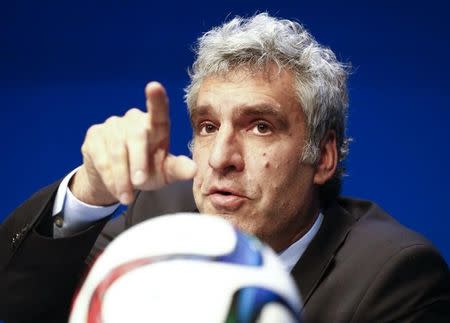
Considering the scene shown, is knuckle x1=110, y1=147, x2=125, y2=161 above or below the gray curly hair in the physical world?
below

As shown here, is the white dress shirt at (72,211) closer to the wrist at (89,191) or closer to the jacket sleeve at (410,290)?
the wrist at (89,191)

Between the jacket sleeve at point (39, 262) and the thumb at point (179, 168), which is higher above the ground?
the thumb at point (179, 168)

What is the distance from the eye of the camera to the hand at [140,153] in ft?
3.08

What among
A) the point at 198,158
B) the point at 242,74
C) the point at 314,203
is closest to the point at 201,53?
the point at 242,74

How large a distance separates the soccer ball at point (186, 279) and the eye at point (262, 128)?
600 millimetres

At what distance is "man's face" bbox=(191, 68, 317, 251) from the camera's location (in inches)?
52.7

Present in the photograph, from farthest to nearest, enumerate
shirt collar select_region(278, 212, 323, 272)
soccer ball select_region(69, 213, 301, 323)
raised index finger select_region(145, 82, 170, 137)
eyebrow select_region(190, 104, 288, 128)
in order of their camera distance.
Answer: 1. shirt collar select_region(278, 212, 323, 272)
2. eyebrow select_region(190, 104, 288, 128)
3. raised index finger select_region(145, 82, 170, 137)
4. soccer ball select_region(69, 213, 301, 323)

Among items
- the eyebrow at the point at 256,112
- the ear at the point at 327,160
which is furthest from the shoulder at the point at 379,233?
the eyebrow at the point at 256,112

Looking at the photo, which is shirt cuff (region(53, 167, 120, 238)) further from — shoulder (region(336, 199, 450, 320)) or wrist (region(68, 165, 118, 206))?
shoulder (region(336, 199, 450, 320))

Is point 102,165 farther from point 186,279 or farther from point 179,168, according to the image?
point 186,279

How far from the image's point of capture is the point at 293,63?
1.48 m

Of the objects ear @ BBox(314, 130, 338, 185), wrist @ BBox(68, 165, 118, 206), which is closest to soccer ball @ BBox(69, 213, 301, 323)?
wrist @ BBox(68, 165, 118, 206)

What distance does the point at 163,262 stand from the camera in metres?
Answer: 0.75

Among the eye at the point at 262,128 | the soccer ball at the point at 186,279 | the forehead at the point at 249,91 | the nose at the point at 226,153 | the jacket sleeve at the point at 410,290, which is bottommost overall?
the jacket sleeve at the point at 410,290
